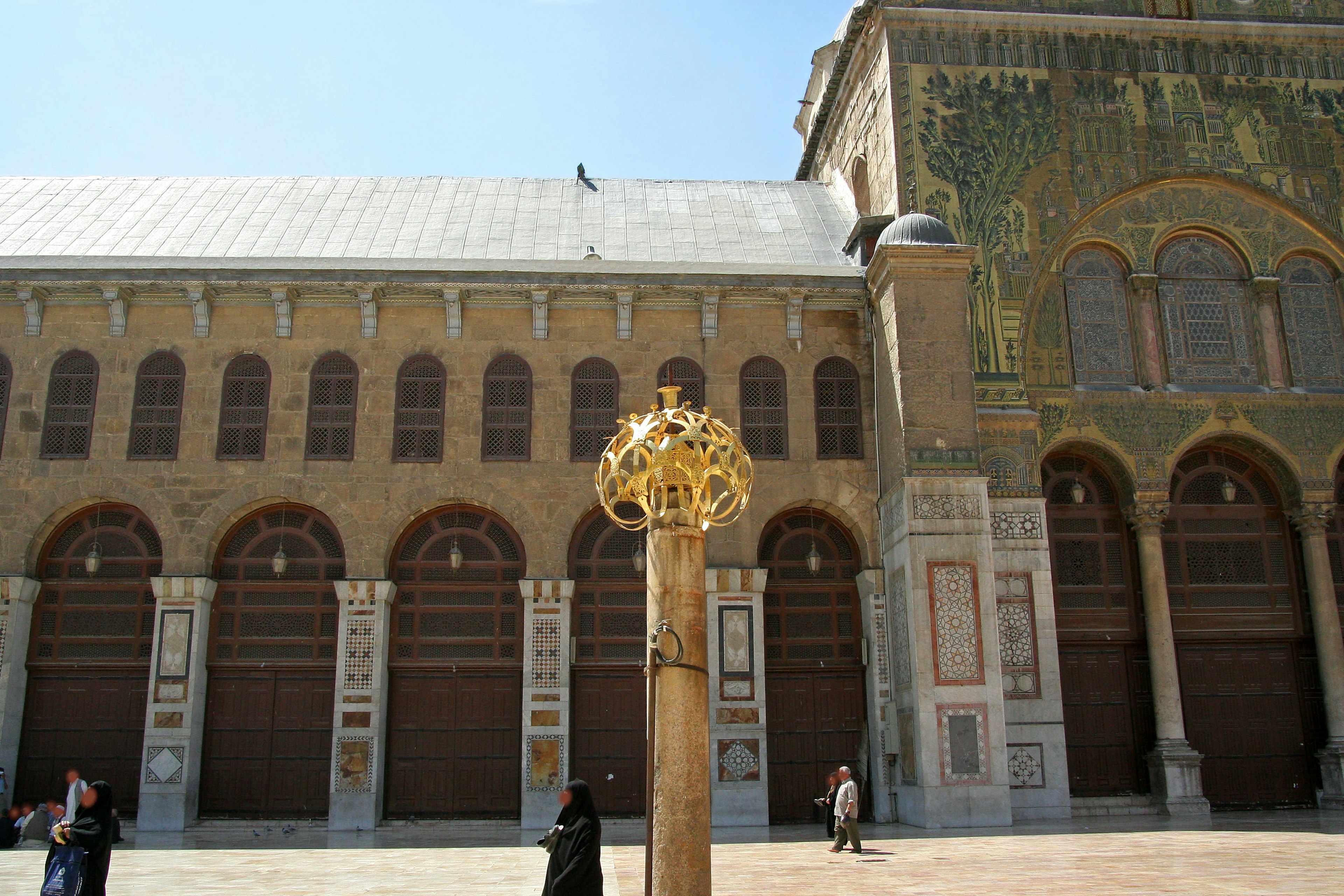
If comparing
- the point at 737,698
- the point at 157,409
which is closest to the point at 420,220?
the point at 157,409

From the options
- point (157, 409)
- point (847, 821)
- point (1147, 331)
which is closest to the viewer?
point (847, 821)

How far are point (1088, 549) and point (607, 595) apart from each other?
776 centimetres

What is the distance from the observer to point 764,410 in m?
17.9

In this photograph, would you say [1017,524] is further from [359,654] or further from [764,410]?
[359,654]

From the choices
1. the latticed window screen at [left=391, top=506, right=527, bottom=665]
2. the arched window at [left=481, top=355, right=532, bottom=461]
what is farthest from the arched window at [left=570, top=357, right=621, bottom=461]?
the latticed window screen at [left=391, top=506, right=527, bottom=665]

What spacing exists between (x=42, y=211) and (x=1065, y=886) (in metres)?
20.5

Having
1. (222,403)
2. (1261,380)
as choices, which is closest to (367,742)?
(222,403)

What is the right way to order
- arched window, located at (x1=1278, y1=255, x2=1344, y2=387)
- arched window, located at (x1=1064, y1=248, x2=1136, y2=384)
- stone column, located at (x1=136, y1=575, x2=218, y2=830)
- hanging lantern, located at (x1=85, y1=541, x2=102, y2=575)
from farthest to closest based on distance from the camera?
arched window, located at (x1=1278, y1=255, x2=1344, y2=387)
arched window, located at (x1=1064, y1=248, x2=1136, y2=384)
hanging lantern, located at (x1=85, y1=541, x2=102, y2=575)
stone column, located at (x1=136, y1=575, x2=218, y2=830)

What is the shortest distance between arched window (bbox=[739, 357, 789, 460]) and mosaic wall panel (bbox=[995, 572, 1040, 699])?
3898 millimetres

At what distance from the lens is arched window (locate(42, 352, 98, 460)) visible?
1723 cm

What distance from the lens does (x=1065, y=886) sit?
31.5ft

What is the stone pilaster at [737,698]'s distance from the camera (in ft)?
53.0

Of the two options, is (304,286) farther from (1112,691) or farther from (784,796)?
(1112,691)

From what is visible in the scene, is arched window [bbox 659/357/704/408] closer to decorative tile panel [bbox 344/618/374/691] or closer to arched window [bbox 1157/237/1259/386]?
decorative tile panel [bbox 344/618/374/691]
